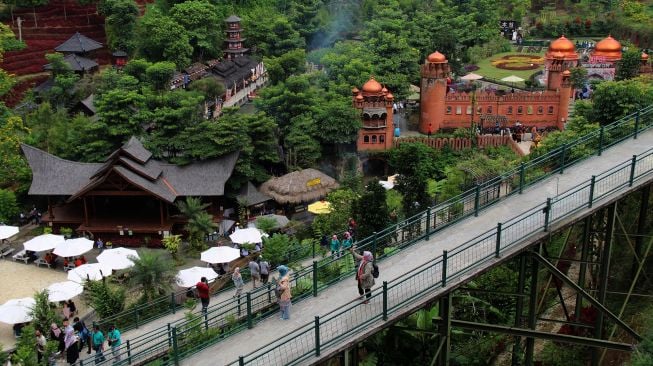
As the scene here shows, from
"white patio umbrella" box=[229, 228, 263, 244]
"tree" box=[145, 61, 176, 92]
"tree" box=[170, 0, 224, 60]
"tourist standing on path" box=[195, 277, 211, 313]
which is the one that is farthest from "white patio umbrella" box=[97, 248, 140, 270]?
"tree" box=[170, 0, 224, 60]

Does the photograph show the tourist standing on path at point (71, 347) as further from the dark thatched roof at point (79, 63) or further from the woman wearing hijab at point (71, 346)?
the dark thatched roof at point (79, 63)

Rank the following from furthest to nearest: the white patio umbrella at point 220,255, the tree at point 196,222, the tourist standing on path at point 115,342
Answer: the tree at point 196,222
the white patio umbrella at point 220,255
the tourist standing on path at point 115,342

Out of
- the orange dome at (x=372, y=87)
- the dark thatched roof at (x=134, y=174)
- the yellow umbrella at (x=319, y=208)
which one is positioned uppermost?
the orange dome at (x=372, y=87)

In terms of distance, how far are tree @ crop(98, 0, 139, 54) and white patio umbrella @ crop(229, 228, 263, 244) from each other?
124ft

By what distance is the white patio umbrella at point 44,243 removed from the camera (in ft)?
108

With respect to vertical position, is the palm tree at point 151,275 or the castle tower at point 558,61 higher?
A: the castle tower at point 558,61

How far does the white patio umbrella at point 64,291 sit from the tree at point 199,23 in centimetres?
3926

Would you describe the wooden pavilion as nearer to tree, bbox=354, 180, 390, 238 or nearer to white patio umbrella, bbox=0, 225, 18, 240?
white patio umbrella, bbox=0, 225, 18, 240

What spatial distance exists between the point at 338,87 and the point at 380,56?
683 cm

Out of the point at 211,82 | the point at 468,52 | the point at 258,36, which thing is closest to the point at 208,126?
the point at 211,82

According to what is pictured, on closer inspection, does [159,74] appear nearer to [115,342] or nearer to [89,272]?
[89,272]

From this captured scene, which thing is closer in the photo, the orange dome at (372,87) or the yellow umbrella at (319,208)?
the yellow umbrella at (319,208)

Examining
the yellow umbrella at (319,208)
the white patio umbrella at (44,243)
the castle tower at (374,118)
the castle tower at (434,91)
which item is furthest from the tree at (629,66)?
the white patio umbrella at (44,243)

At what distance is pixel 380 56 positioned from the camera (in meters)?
56.4
